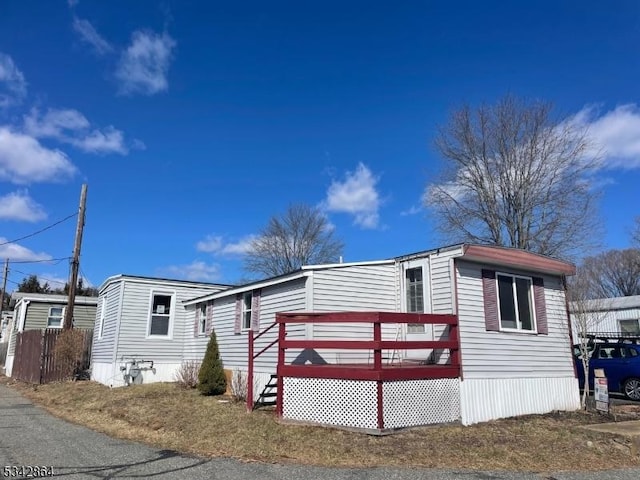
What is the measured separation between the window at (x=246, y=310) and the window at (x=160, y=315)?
5182 mm

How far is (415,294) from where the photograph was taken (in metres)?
11.8

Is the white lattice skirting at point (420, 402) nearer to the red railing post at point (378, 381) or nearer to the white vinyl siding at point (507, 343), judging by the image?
the red railing post at point (378, 381)

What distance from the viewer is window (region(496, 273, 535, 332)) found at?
37.7 feet

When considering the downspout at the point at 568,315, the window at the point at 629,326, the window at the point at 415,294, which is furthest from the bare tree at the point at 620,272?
the window at the point at 415,294

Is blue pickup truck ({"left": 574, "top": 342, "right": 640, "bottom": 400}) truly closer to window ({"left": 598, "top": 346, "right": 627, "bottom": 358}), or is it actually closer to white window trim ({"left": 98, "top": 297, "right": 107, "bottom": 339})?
window ({"left": 598, "top": 346, "right": 627, "bottom": 358})

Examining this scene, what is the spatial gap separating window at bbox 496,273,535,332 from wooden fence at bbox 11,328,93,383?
16168 mm

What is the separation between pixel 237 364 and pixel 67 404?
4850mm

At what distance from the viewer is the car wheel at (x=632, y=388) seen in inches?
563

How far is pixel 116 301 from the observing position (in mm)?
17594

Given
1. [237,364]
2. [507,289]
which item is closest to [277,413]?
[237,364]

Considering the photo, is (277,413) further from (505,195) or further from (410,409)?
(505,195)

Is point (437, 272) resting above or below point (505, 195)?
below

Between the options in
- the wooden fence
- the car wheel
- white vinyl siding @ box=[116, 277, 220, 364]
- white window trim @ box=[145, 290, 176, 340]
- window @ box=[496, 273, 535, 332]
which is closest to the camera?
window @ box=[496, 273, 535, 332]

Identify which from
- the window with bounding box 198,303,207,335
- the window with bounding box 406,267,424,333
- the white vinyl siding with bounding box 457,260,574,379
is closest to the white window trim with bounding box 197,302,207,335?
the window with bounding box 198,303,207,335
